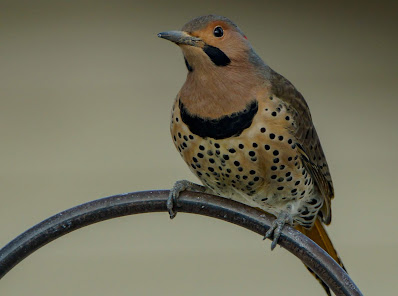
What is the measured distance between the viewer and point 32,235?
189cm

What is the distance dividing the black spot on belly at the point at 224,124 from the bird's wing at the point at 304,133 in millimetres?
192

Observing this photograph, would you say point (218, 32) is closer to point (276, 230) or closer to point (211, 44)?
point (211, 44)

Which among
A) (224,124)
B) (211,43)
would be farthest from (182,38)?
(224,124)

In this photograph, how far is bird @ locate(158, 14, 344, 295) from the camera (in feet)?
8.22

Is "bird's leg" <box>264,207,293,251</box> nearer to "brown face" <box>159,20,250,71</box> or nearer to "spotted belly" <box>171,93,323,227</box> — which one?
"spotted belly" <box>171,93,323,227</box>

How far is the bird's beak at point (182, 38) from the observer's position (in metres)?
2.26

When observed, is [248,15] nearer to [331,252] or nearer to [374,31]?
[374,31]

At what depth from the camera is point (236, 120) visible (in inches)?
99.1

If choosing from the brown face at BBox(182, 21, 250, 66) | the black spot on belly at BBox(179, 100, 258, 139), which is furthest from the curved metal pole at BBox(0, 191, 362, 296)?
the brown face at BBox(182, 21, 250, 66)

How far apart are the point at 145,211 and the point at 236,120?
653 mm

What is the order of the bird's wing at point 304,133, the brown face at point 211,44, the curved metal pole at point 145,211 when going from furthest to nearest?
1. the bird's wing at point 304,133
2. the brown face at point 211,44
3. the curved metal pole at point 145,211

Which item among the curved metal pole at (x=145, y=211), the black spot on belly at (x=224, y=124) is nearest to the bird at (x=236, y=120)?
the black spot on belly at (x=224, y=124)

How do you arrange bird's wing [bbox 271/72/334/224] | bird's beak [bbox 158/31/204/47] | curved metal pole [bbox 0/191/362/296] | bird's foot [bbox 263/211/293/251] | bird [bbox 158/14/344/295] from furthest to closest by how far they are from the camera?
bird's wing [bbox 271/72/334/224]
bird [bbox 158/14/344/295]
bird's beak [bbox 158/31/204/47]
bird's foot [bbox 263/211/293/251]
curved metal pole [bbox 0/191/362/296]

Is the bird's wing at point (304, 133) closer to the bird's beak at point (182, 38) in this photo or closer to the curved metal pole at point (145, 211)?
the bird's beak at point (182, 38)
